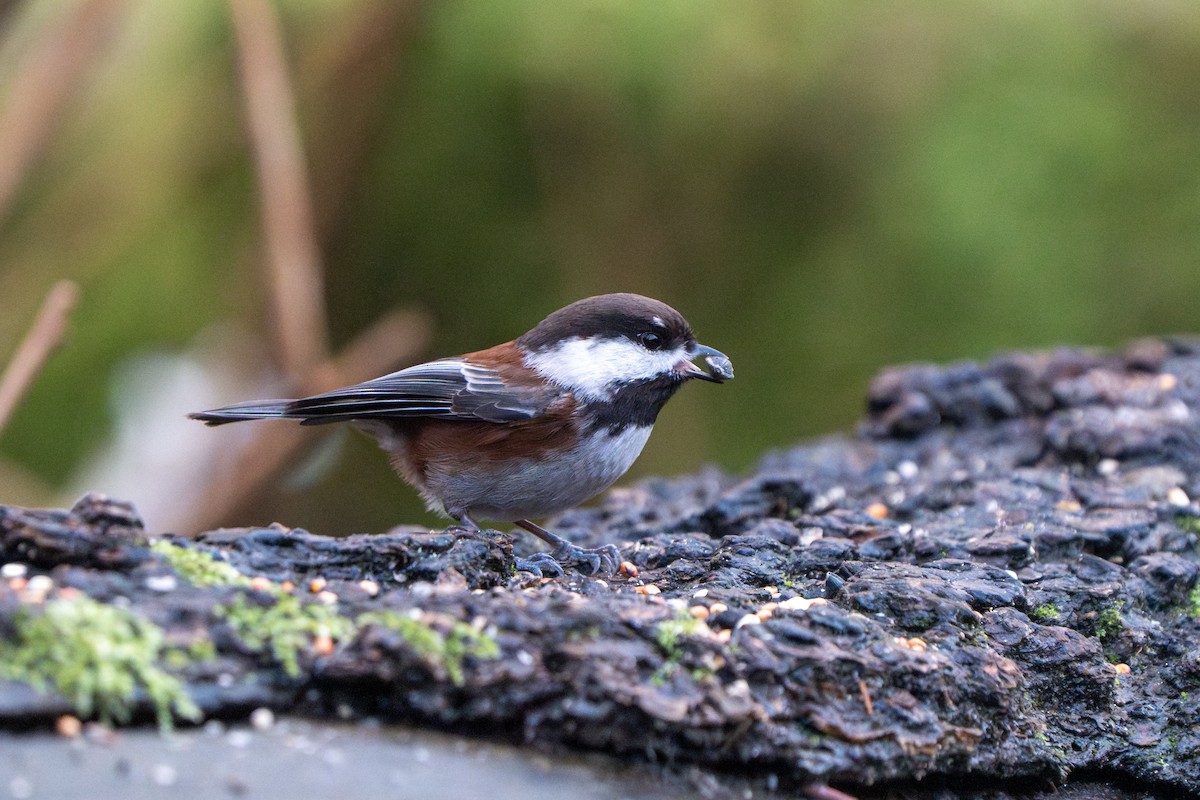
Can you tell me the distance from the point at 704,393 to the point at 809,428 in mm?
615

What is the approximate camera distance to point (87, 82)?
16.5 ft

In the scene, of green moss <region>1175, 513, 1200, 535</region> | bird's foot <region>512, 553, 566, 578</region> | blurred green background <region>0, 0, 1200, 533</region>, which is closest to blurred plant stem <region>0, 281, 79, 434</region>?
blurred green background <region>0, 0, 1200, 533</region>

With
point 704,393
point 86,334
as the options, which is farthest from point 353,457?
point 704,393

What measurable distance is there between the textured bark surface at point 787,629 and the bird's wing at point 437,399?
480mm

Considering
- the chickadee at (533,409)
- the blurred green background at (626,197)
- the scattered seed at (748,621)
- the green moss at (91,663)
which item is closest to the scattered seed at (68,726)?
the green moss at (91,663)

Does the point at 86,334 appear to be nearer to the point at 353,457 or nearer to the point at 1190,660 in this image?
the point at 353,457

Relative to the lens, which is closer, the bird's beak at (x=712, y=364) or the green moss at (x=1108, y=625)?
the green moss at (x=1108, y=625)

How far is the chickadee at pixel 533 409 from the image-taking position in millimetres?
3152

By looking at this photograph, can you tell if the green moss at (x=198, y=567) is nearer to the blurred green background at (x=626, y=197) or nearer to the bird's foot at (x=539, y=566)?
the bird's foot at (x=539, y=566)

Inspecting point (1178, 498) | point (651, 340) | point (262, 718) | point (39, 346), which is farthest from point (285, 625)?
point (1178, 498)

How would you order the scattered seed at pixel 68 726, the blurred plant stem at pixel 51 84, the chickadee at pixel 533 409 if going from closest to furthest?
the scattered seed at pixel 68 726 < the chickadee at pixel 533 409 < the blurred plant stem at pixel 51 84

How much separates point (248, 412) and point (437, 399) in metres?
0.53

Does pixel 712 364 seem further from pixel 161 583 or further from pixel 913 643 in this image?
pixel 161 583

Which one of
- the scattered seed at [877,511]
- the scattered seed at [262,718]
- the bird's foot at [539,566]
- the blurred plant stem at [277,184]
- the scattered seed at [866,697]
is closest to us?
the scattered seed at [262,718]
